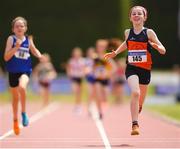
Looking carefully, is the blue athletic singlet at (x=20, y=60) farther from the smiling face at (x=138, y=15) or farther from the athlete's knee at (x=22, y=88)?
the smiling face at (x=138, y=15)

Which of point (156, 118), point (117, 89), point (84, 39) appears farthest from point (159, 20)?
point (156, 118)

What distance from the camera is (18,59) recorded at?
1420cm

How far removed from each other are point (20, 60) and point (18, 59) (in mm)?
47

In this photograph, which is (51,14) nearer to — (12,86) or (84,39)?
(84,39)

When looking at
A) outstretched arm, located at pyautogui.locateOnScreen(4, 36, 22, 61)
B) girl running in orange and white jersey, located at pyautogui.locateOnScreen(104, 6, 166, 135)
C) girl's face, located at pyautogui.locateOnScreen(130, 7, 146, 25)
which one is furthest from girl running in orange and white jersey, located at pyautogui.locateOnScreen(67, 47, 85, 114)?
girl's face, located at pyautogui.locateOnScreen(130, 7, 146, 25)

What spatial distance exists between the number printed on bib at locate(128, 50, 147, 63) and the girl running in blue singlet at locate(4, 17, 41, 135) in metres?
2.06

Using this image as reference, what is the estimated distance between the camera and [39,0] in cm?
5700

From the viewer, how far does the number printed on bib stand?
517 inches

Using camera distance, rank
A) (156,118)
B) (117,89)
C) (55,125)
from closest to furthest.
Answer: (55,125) → (156,118) → (117,89)

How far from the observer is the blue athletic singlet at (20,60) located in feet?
46.5

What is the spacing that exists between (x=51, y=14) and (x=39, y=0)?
61.7 inches

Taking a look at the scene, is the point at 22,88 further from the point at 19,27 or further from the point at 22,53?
the point at 19,27

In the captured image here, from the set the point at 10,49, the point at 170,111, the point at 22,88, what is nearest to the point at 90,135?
the point at 22,88

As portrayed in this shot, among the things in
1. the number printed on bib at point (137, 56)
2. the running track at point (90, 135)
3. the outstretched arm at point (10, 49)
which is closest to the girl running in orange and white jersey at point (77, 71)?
the running track at point (90, 135)
